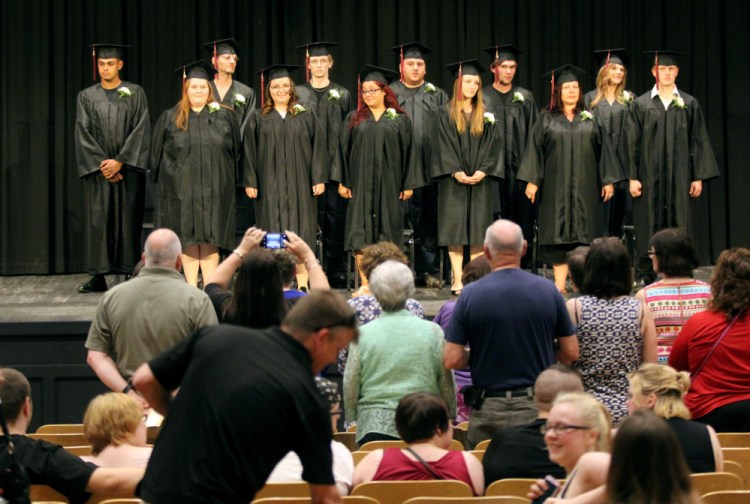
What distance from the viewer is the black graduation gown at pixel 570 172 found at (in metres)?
9.71

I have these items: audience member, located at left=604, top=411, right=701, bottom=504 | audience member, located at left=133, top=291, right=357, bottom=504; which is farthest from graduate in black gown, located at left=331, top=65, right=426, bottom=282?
audience member, located at left=604, top=411, right=701, bottom=504

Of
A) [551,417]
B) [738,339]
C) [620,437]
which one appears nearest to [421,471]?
[551,417]

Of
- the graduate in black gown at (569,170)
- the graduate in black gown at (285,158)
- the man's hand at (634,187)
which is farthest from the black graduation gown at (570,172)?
the graduate in black gown at (285,158)

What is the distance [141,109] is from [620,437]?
24.2 ft

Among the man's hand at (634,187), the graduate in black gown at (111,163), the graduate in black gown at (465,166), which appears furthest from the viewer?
the man's hand at (634,187)

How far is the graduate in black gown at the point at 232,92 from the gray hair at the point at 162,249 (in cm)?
480

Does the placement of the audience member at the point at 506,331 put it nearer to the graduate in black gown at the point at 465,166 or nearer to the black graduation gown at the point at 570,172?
the graduate in black gown at the point at 465,166

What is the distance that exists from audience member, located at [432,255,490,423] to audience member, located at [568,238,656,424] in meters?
0.51

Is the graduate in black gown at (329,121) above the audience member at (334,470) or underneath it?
above

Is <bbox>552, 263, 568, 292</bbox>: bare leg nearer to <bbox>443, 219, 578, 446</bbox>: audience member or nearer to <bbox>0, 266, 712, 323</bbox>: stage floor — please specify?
<bbox>0, 266, 712, 323</bbox>: stage floor

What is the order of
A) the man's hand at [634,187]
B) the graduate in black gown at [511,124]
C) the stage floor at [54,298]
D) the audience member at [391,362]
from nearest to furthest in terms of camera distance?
1. the audience member at [391,362]
2. the stage floor at [54,298]
3. the man's hand at [634,187]
4. the graduate in black gown at [511,124]

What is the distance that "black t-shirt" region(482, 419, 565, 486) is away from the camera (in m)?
4.14

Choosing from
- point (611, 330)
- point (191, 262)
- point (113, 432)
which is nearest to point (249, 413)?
point (113, 432)

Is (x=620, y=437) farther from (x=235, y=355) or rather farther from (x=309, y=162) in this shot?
(x=309, y=162)
